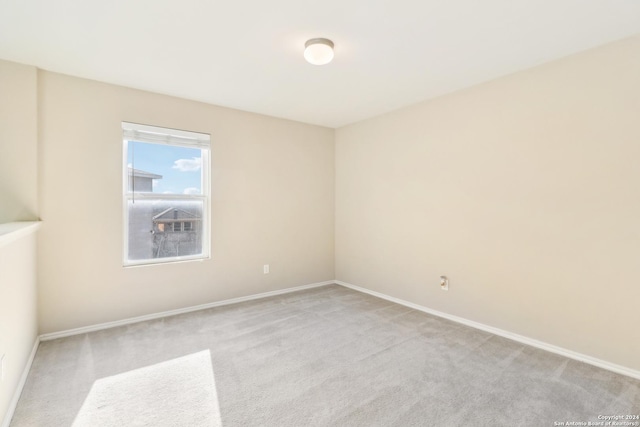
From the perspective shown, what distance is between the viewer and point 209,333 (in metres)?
2.83

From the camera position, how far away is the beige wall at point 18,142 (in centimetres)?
247

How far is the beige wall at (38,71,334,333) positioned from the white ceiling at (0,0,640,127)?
35 centimetres

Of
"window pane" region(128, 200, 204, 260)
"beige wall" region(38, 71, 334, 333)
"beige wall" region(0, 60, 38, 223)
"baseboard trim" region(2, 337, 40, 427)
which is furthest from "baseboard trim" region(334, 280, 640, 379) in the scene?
"beige wall" region(0, 60, 38, 223)

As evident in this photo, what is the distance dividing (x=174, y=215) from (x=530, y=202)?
3.56 meters

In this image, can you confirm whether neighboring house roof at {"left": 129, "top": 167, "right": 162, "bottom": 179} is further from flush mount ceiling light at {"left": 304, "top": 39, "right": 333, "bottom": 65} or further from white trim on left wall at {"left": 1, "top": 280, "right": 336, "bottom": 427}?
flush mount ceiling light at {"left": 304, "top": 39, "right": 333, "bottom": 65}

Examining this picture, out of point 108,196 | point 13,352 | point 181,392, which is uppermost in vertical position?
point 108,196

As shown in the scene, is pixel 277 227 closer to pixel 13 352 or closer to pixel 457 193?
pixel 457 193

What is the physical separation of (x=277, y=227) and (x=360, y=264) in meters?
1.29

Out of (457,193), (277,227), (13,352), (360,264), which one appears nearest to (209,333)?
(13,352)

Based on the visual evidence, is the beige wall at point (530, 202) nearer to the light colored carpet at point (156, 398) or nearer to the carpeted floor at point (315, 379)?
the carpeted floor at point (315, 379)

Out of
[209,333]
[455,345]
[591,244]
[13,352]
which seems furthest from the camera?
[209,333]

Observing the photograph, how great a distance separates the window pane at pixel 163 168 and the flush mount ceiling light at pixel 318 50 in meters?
1.90

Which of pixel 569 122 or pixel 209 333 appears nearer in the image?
pixel 569 122

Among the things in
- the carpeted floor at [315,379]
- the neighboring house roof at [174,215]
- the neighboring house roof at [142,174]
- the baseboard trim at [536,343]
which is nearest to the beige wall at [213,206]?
the neighboring house roof at [142,174]
